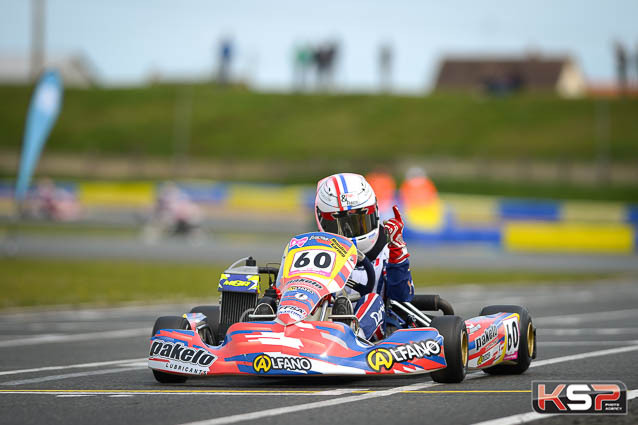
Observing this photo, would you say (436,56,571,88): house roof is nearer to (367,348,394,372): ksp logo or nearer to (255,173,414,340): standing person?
(255,173,414,340): standing person

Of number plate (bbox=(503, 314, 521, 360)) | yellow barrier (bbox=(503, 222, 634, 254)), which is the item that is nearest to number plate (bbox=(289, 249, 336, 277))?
number plate (bbox=(503, 314, 521, 360))

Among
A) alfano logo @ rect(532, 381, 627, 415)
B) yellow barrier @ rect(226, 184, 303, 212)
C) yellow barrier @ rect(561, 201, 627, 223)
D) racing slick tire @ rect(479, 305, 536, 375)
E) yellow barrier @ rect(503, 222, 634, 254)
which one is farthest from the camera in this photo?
yellow barrier @ rect(226, 184, 303, 212)

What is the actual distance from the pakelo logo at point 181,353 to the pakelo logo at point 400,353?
41.2 inches

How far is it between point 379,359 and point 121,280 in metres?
12.4

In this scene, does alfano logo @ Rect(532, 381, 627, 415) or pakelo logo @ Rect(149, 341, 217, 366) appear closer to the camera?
alfano logo @ Rect(532, 381, 627, 415)

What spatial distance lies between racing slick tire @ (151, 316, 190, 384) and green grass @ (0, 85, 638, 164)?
46.3m

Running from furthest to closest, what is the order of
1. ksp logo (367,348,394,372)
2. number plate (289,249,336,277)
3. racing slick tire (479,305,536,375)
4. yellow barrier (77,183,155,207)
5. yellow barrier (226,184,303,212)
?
yellow barrier (77,183,155,207)
yellow barrier (226,184,303,212)
racing slick tire (479,305,536,375)
number plate (289,249,336,277)
ksp logo (367,348,394,372)

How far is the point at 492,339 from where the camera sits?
8039 mm

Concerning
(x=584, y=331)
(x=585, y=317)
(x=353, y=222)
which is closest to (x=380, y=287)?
(x=353, y=222)

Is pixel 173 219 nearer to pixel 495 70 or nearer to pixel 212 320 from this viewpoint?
pixel 212 320

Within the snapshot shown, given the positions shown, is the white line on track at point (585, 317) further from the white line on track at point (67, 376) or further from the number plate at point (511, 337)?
the white line on track at point (67, 376)

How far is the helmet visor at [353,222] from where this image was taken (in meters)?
8.12

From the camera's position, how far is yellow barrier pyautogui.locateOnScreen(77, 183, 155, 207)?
4394cm

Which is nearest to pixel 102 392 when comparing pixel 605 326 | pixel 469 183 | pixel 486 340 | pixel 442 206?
pixel 486 340
